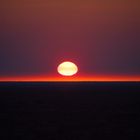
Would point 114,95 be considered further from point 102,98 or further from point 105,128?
point 105,128

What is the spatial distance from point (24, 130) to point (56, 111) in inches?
29.7

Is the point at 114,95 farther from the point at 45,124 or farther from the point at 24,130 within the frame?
the point at 24,130

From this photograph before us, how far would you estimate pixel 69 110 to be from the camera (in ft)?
20.9

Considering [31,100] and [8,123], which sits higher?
[31,100]

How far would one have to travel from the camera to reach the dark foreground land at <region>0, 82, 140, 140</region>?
20.4 ft

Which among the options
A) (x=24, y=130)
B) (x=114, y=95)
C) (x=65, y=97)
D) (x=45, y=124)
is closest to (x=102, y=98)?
(x=114, y=95)

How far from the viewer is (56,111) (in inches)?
250

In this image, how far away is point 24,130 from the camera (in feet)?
20.4

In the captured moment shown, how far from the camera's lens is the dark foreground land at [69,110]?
20.4ft

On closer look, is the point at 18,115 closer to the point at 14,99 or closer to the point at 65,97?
the point at 14,99

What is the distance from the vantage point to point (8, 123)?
625cm

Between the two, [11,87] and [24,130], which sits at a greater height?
[11,87]

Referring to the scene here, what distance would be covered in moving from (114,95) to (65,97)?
102 centimetres

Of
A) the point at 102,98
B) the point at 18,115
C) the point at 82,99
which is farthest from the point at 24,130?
the point at 102,98
